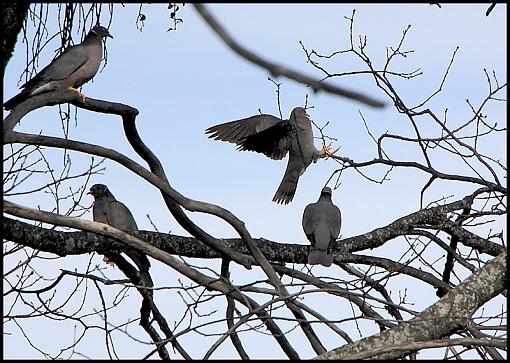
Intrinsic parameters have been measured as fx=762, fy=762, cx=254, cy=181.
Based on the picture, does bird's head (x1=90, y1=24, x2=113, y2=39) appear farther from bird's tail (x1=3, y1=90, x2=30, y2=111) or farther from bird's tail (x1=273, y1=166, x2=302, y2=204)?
bird's tail (x1=273, y1=166, x2=302, y2=204)

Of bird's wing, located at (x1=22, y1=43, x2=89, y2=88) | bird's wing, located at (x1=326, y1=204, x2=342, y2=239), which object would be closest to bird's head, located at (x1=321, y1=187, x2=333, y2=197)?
bird's wing, located at (x1=326, y1=204, x2=342, y2=239)

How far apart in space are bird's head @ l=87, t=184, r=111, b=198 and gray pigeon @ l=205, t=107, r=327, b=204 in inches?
37.8

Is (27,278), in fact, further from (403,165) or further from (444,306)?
(444,306)

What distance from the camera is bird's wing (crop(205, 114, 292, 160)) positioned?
5.82m

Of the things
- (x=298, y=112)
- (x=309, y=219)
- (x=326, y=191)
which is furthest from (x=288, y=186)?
(x=309, y=219)

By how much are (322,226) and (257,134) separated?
4.19 feet

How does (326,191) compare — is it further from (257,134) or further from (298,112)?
(298,112)

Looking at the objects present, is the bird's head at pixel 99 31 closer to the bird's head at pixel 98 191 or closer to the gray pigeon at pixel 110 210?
the gray pigeon at pixel 110 210

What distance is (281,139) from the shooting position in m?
5.99

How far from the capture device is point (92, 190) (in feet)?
17.6

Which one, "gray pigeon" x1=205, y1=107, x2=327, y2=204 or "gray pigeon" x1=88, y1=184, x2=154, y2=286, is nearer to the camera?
"gray pigeon" x1=88, y1=184, x2=154, y2=286

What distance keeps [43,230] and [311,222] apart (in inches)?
87.9

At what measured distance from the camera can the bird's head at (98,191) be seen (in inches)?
209

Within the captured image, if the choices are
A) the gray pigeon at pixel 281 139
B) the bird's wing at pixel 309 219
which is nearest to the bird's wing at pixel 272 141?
the gray pigeon at pixel 281 139
